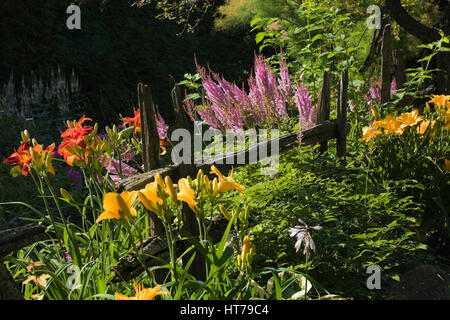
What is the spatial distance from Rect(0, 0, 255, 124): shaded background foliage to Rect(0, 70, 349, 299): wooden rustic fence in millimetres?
3312

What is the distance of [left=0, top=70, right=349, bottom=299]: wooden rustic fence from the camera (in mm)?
1769

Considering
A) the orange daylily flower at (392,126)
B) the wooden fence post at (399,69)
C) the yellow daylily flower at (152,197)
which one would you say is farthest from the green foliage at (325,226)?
the wooden fence post at (399,69)

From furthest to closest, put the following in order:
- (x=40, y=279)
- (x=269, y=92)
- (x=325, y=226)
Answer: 1. (x=269, y=92)
2. (x=325, y=226)
3. (x=40, y=279)

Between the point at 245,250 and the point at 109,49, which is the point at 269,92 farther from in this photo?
the point at 109,49

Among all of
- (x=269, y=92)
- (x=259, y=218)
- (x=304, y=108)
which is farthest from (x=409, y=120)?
(x=259, y=218)

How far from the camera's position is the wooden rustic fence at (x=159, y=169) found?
1769 millimetres

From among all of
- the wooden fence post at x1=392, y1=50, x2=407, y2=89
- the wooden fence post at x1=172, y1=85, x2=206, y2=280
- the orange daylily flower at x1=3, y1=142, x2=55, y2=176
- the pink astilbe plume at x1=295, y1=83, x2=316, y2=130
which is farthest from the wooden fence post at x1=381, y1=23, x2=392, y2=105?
the orange daylily flower at x1=3, y1=142, x2=55, y2=176

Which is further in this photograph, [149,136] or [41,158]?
[149,136]

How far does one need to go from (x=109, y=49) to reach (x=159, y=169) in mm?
6143

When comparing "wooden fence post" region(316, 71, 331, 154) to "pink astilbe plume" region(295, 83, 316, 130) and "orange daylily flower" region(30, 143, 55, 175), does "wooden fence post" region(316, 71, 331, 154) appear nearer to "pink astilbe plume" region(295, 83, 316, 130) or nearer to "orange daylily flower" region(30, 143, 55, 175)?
"pink astilbe plume" region(295, 83, 316, 130)

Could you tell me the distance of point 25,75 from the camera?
7.24 metres

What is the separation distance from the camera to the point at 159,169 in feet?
8.23

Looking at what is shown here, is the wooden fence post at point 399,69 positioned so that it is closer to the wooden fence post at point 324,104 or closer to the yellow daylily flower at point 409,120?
the wooden fence post at point 324,104
